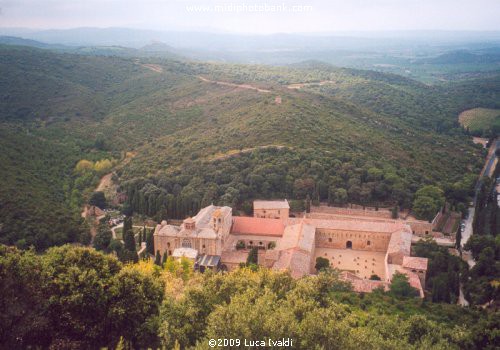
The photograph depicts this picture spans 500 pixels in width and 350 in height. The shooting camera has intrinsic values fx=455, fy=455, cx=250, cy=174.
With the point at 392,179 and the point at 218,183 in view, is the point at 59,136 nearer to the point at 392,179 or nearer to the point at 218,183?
the point at 218,183

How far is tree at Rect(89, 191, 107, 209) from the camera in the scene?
191 ft

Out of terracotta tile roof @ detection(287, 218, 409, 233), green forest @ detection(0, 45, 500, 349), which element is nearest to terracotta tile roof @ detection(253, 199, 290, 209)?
green forest @ detection(0, 45, 500, 349)

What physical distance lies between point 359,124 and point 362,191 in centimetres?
2635

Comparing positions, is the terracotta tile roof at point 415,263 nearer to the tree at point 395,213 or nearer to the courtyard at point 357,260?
the courtyard at point 357,260

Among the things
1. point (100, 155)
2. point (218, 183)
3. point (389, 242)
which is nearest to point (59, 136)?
point (100, 155)

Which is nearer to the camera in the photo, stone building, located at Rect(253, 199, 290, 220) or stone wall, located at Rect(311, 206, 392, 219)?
stone building, located at Rect(253, 199, 290, 220)

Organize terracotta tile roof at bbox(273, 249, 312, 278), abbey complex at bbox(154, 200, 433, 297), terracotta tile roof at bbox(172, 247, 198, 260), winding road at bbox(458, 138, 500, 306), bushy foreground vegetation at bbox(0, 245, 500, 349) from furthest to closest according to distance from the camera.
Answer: winding road at bbox(458, 138, 500, 306) → abbey complex at bbox(154, 200, 433, 297) → terracotta tile roof at bbox(172, 247, 198, 260) → terracotta tile roof at bbox(273, 249, 312, 278) → bushy foreground vegetation at bbox(0, 245, 500, 349)

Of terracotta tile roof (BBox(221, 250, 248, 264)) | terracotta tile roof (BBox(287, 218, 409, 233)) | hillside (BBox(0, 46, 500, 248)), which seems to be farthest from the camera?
hillside (BBox(0, 46, 500, 248))

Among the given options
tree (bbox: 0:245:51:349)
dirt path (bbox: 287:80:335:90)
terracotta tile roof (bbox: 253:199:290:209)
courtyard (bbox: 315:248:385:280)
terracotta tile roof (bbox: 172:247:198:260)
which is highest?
dirt path (bbox: 287:80:335:90)

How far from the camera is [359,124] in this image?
80.7 metres

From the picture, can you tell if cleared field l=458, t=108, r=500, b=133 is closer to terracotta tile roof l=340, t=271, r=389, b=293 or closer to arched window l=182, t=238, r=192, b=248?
terracotta tile roof l=340, t=271, r=389, b=293

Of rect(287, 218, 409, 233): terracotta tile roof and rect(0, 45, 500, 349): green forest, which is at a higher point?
rect(0, 45, 500, 349): green forest

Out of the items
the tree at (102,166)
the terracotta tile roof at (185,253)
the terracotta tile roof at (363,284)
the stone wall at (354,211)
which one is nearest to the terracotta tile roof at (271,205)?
the stone wall at (354,211)

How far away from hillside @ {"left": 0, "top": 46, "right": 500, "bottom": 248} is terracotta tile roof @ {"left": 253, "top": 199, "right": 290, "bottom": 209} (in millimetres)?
3477
